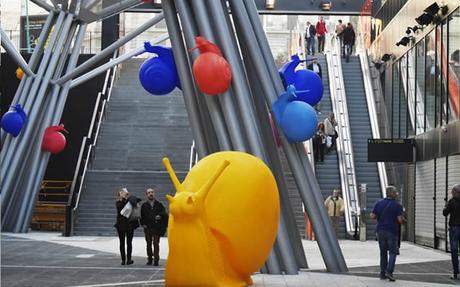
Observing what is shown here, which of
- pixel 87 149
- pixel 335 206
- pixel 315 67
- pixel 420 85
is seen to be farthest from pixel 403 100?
pixel 87 149

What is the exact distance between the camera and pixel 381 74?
35.3 metres

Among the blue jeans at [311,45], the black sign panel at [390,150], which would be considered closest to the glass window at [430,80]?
the black sign panel at [390,150]

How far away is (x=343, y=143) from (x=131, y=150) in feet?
26.4

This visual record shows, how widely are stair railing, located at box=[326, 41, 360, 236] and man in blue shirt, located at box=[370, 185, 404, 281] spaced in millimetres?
13056

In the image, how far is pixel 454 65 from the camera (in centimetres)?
2309

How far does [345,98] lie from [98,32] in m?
13.9

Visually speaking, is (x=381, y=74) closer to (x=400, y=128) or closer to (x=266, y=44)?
(x=400, y=128)

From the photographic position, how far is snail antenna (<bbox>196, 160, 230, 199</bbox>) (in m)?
12.9

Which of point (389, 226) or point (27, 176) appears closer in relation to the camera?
point (389, 226)

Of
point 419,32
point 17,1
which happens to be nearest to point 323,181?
point 419,32

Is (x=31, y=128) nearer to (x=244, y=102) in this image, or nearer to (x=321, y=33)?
(x=244, y=102)

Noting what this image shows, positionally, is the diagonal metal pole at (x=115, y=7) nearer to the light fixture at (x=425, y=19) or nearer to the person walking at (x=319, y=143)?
the person walking at (x=319, y=143)

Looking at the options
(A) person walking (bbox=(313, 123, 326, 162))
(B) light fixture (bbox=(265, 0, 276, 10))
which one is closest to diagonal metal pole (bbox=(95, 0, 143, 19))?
(A) person walking (bbox=(313, 123, 326, 162))

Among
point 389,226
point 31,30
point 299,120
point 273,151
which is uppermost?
point 31,30
